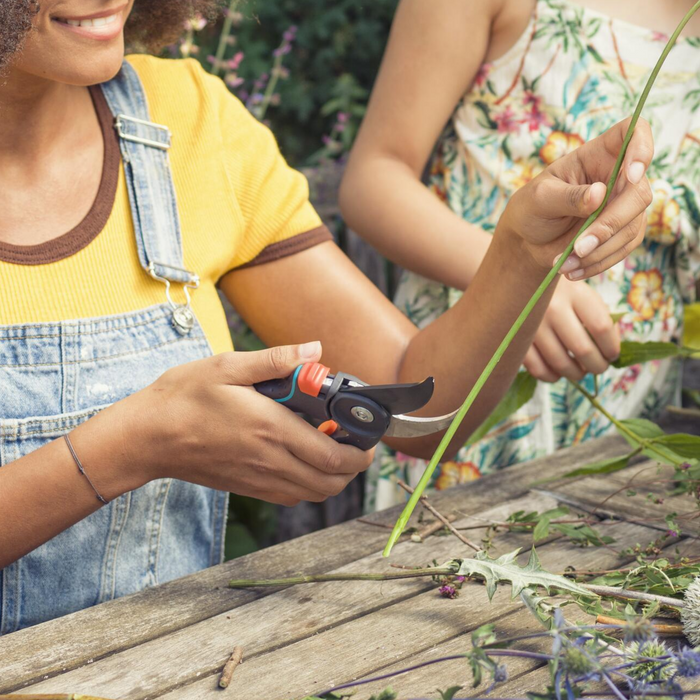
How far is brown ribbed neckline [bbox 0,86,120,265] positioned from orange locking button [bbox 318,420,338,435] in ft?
1.48

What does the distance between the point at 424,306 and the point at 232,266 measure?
45cm

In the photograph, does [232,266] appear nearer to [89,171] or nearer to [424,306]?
[89,171]

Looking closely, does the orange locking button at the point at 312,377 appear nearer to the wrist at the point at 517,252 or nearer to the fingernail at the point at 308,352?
the fingernail at the point at 308,352

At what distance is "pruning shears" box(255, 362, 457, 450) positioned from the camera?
829 millimetres

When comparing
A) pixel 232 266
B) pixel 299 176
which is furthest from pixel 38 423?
pixel 299 176

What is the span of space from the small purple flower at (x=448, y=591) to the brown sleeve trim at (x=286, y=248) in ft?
2.06

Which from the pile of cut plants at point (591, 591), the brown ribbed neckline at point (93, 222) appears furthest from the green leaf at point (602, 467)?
the brown ribbed neckline at point (93, 222)

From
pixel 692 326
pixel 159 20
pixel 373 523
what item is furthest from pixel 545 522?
pixel 159 20

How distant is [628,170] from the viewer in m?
0.87

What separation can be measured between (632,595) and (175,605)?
0.45 meters

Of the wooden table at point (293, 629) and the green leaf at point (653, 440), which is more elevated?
the green leaf at point (653, 440)

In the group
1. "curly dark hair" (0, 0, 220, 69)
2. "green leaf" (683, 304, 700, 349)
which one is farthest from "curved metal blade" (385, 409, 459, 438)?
"curly dark hair" (0, 0, 220, 69)

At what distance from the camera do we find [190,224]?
125 cm

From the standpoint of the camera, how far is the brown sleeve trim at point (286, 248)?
134 cm
